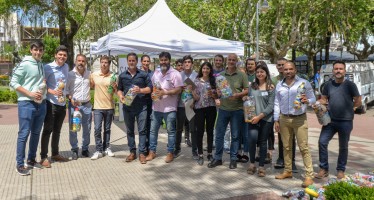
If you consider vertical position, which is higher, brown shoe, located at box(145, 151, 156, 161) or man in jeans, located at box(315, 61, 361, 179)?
man in jeans, located at box(315, 61, 361, 179)

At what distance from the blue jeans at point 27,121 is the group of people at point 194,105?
0.5 inches

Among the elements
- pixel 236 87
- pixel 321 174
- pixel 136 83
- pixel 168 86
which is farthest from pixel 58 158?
pixel 321 174

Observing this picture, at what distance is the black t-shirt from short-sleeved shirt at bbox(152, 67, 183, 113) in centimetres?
240

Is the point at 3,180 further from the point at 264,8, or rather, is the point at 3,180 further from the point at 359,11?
the point at 359,11

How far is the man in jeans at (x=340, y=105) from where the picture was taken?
551 cm

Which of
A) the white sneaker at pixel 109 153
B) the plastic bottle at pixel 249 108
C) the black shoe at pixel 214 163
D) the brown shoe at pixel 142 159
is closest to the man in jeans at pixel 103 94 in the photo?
the white sneaker at pixel 109 153

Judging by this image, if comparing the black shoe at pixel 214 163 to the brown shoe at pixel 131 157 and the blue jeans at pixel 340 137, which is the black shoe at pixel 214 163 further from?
the blue jeans at pixel 340 137

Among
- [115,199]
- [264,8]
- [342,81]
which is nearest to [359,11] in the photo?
[264,8]

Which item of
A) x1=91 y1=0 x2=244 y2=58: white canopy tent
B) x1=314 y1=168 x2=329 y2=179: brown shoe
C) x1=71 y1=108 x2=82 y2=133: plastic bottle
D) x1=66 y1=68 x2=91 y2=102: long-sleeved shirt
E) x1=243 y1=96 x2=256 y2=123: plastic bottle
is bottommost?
x1=314 y1=168 x2=329 y2=179: brown shoe

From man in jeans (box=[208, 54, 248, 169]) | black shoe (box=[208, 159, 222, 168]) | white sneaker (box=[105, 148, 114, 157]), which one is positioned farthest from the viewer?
white sneaker (box=[105, 148, 114, 157])

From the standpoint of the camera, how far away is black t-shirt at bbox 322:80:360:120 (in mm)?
5508

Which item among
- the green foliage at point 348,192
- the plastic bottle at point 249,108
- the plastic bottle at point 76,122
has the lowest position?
the green foliage at point 348,192

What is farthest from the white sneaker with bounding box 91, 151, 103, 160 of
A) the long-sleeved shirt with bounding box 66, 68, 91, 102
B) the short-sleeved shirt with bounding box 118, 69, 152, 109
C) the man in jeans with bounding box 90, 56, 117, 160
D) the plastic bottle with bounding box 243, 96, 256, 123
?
the plastic bottle with bounding box 243, 96, 256, 123

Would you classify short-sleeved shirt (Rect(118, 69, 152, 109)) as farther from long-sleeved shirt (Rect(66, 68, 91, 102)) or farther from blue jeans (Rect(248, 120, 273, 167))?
blue jeans (Rect(248, 120, 273, 167))
